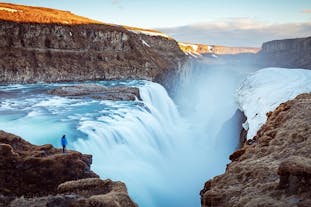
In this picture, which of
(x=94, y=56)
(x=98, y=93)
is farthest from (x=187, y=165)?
(x=94, y=56)

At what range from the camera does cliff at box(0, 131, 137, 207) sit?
834 cm

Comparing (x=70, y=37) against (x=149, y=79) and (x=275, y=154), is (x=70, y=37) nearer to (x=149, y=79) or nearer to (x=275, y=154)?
(x=149, y=79)

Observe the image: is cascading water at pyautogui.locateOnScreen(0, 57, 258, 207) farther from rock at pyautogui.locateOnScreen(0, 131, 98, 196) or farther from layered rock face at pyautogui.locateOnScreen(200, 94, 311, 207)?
layered rock face at pyautogui.locateOnScreen(200, 94, 311, 207)

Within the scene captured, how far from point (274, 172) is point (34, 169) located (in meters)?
8.19

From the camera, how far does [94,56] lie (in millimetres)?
58625

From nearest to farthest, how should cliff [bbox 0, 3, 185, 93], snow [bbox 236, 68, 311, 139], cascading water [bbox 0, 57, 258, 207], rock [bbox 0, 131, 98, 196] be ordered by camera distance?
rock [bbox 0, 131, 98, 196] → cascading water [bbox 0, 57, 258, 207] → snow [bbox 236, 68, 311, 139] → cliff [bbox 0, 3, 185, 93]

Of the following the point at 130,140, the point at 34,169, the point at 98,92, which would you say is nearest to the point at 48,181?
the point at 34,169

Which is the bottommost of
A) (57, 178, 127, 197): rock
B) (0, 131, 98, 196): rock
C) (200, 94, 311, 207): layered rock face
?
(0, 131, 98, 196): rock

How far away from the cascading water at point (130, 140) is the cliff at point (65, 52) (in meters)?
5.88

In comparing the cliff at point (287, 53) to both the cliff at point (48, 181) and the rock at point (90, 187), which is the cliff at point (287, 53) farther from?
the rock at point (90, 187)

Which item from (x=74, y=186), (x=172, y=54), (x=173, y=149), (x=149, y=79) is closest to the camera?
(x=74, y=186)

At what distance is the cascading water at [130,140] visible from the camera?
766 inches

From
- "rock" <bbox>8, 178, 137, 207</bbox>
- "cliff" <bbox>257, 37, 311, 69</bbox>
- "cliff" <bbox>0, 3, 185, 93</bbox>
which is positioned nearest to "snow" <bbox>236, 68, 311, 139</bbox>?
"rock" <bbox>8, 178, 137, 207</bbox>

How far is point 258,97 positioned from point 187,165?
28.3 ft
